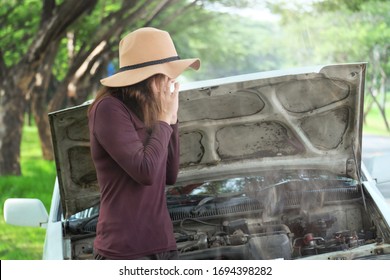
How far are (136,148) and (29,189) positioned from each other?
5.11m

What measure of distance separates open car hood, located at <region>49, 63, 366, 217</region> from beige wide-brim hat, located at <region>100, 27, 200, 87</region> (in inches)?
24.6

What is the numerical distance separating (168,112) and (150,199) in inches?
8.7

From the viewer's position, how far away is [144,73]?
181 centimetres

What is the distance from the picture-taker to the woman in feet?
5.53

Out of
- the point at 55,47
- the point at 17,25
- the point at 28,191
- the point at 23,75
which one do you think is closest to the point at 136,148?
the point at 28,191

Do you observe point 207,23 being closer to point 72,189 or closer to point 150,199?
point 72,189

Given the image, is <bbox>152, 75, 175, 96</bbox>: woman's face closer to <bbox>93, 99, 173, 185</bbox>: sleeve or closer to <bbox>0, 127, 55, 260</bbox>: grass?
<bbox>93, 99, 173, 185</bbox>: sleeve

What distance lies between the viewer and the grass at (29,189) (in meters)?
3.79

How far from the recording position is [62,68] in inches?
476

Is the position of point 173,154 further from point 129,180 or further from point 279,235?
point 279,235

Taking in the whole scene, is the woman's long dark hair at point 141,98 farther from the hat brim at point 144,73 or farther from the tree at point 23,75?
the tree at point 23,75
